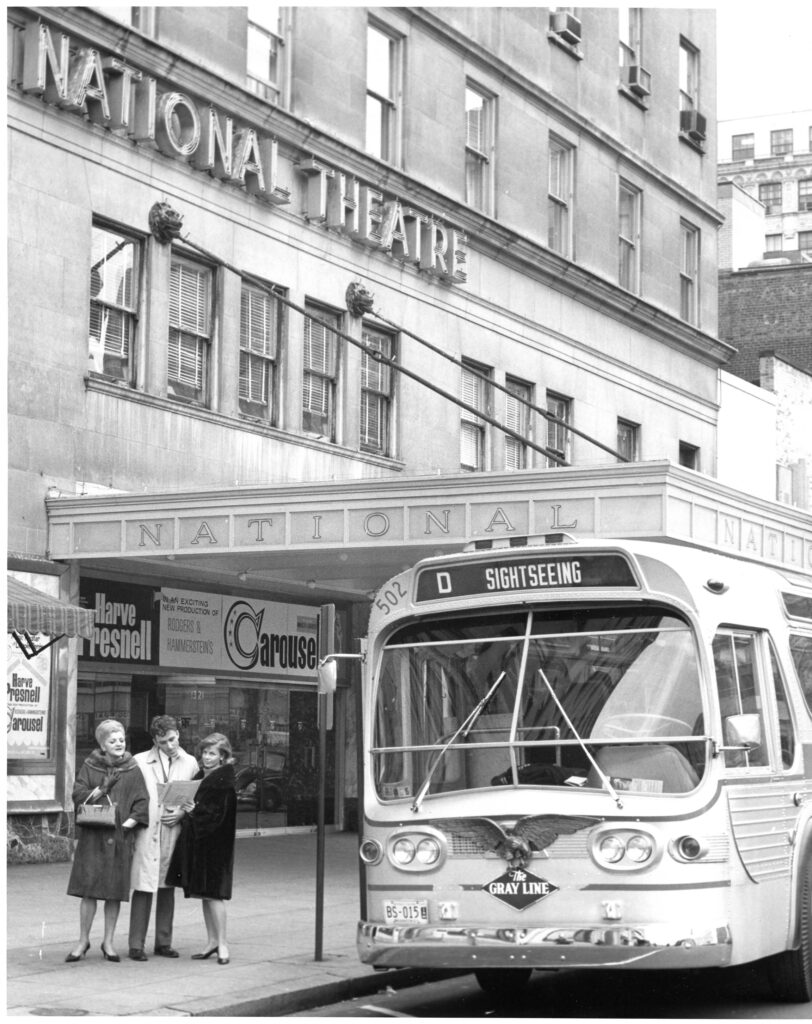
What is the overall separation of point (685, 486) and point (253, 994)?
8.90 meters

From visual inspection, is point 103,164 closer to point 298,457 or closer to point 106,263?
point 106,263

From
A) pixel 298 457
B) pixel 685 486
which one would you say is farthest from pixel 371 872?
pixel 298 457

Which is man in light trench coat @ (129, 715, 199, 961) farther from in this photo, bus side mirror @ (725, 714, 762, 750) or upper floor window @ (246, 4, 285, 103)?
upper floor window @ (246, 4, 285, 103)

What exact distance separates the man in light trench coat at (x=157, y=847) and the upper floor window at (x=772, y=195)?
10827 centimetres

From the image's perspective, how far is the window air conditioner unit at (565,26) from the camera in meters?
32.0

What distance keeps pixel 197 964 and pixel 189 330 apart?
1184cm

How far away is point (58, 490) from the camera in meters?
20.3

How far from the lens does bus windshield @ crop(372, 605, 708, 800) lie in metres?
10.2

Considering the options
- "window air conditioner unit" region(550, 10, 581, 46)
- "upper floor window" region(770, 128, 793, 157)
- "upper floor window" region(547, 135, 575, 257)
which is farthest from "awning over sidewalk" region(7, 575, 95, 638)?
"upper floor window" region(770, 128, 793, 157)

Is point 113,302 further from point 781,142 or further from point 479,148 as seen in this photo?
point 781,142

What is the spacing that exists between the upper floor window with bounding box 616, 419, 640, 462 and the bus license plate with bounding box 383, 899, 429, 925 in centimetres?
2382

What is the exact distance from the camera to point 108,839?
41.3 feet

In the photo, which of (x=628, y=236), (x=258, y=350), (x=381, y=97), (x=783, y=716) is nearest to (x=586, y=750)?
(x=783, y=716)

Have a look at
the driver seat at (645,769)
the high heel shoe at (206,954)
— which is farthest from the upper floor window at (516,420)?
the driver seat at (645,769)
